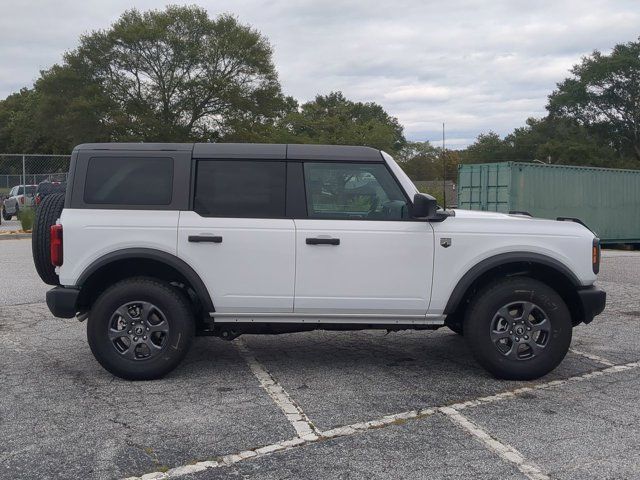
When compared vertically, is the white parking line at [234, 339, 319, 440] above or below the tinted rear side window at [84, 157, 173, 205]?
below

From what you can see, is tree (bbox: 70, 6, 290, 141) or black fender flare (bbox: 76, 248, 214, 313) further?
tree (bbox: 70, 6, 290, 141)

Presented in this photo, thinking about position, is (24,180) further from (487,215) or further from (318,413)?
(318,413)

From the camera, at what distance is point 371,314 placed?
5.23 meters

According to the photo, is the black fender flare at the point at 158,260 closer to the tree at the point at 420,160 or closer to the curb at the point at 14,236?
the curb at the point at 14,236

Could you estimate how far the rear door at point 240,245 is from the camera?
16.9 ft

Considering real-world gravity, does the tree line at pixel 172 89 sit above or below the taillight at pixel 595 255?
above

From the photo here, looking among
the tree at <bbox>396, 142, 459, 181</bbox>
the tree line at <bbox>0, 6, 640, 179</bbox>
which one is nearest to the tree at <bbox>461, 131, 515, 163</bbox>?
the tree at <bbox>396, 142, 459, 181</bbox>

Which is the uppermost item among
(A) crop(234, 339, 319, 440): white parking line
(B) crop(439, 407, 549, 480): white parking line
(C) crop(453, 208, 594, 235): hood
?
(C) crop(453, 208, 594, 235): hood

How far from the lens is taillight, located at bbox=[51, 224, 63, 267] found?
507 cm

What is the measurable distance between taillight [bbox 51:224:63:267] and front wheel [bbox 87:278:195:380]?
0.43 meters

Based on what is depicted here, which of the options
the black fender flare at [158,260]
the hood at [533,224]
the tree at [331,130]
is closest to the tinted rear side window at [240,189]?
the black fender flare at [158,260]

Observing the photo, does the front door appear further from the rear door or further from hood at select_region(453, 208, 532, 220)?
hood at select_region(453, 208, 532, 220)

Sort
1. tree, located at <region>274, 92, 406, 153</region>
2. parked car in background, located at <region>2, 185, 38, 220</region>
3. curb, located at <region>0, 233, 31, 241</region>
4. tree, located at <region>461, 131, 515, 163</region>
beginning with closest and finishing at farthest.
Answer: curb, located at <region>0, 233, 31, 241</region> → parked car in background, located at <region>2, 185, 38, 220</region> → tree, located at <region>274, 92, 406, 153</region> → tree, located at <region>461, 131, 515, 163</region>

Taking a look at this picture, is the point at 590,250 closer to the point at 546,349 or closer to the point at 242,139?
the point at 546,349
